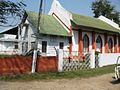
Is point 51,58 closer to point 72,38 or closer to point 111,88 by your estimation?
point 111,88

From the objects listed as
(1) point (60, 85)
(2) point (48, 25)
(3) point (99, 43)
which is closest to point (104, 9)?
(3) point (99, 43)

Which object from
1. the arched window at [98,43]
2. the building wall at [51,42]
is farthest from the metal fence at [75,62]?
the arched window at [98,43]

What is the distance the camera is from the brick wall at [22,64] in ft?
51.3

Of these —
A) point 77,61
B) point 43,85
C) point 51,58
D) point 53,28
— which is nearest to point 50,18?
point 53,28

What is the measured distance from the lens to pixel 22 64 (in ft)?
54.0

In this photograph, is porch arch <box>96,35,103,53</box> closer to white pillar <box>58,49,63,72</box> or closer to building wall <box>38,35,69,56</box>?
building wall <box>38,35,69,56</box>

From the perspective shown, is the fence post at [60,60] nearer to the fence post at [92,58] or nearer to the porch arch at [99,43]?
the fence post at [92,58]

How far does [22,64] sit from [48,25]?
10.5m

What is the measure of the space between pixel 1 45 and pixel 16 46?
221 cm

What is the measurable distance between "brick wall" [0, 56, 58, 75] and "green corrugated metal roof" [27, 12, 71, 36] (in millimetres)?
6780

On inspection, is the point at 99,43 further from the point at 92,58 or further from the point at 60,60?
the point at 60,60

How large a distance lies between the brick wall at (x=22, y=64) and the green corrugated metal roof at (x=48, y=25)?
6.78 m

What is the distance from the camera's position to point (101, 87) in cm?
1304

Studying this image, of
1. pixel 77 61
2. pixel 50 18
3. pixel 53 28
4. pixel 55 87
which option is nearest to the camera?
pixel 55 87
